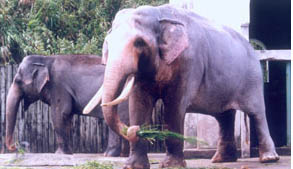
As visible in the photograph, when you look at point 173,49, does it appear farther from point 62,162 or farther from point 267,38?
point 267,38

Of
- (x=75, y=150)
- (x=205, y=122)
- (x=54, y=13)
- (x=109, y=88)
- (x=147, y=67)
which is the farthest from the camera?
(x=54, y=13)

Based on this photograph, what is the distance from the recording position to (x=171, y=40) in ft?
22.4

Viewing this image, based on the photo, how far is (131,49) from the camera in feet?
20.8

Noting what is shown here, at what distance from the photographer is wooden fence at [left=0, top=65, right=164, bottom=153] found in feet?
38.5

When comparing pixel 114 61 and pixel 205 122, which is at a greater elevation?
pixel 114 61

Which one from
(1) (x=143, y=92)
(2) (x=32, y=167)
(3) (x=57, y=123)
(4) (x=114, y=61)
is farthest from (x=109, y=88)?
(3) (x=57, y=123)

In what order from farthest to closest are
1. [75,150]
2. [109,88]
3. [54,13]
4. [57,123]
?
[54,13] < [75,150] < [57,123] < [109,88]

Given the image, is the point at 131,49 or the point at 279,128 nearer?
the point at 131,49

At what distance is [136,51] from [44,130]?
5740 mm

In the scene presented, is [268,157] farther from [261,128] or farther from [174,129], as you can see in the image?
[174,129]

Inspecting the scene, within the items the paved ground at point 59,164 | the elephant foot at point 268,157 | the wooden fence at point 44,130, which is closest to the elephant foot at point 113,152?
the paved ground at point 59,164

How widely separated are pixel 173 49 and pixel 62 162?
186 centimetres

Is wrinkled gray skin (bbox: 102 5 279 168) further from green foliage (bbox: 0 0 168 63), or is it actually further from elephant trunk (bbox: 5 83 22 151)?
green foliage (bbox: 0 0 168 63)

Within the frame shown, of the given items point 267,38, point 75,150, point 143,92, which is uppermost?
point 267,38
